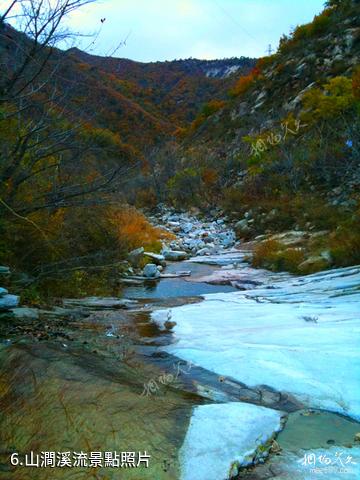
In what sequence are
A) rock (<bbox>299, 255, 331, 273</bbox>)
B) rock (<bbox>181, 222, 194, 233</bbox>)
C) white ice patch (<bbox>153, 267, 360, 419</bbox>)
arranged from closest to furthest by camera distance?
white ice patch (<bbox>153, 267, 360, 419</bbox>) < rock (<bbox>299, 255, 331, 273</bbox>) < rock (<bbox>181, 222, 194, 233</bbox>)

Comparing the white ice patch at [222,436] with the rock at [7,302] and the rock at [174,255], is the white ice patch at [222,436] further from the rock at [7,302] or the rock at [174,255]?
the rock at [174,255]

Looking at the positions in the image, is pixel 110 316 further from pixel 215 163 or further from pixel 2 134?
pixel 215 163

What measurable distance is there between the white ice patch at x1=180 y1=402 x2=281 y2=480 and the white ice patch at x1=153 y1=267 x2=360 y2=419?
0.40 m

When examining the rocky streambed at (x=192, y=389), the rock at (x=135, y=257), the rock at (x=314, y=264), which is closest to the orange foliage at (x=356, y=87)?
the rock at (x=314, y=264)

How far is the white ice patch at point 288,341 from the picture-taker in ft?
8.85

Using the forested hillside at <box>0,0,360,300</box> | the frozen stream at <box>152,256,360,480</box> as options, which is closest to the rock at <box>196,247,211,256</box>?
the forested hillside at <box>0,0,360,300</box>

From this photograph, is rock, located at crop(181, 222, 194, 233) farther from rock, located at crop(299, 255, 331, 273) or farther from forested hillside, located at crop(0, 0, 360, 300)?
rock, located at crop(299, 255, 331, 273)

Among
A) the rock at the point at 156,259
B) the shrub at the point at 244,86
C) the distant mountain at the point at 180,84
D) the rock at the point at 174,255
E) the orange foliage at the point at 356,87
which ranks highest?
the distant mountain at the point at 180,84

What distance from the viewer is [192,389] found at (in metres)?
2.75

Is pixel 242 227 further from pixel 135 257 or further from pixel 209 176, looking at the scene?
pixel 209 176

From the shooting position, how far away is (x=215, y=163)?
68.5 feet

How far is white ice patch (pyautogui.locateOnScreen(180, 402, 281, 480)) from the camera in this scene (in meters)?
1.90

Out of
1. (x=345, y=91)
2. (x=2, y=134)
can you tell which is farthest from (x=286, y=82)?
(x=2, y=134)

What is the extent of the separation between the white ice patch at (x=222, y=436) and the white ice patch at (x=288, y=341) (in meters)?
0.40
